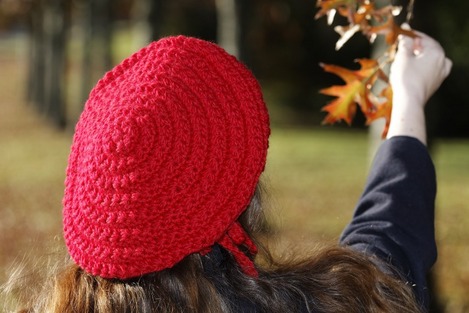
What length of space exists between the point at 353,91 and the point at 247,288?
1076mm

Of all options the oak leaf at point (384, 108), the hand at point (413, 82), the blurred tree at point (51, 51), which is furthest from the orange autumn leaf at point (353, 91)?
the blurred tree at point (51, 51)

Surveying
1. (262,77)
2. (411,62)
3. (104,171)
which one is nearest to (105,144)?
(104,171)

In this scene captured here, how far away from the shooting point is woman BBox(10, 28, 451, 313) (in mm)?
1761

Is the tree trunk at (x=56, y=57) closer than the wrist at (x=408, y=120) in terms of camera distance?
No

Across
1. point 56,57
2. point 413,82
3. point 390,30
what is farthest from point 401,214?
point 56,57

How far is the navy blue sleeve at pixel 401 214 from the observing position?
2.21m

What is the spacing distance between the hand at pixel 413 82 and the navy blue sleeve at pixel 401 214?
48mm

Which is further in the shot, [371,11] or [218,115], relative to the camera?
[371,11]

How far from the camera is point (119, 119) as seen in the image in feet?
5.84

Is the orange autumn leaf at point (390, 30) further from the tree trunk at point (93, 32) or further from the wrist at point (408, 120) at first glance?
the tree trunk at point (93, 32)

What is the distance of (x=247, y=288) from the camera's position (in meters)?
1.92

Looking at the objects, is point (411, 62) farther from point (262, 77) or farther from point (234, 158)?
point (262, 77)

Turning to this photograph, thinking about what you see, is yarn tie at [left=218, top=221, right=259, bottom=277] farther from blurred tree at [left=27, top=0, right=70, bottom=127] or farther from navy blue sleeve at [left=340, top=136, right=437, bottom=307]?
blurred tree at [left=27, top=0, right=70, bottom=127]

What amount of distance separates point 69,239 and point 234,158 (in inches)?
16.0
